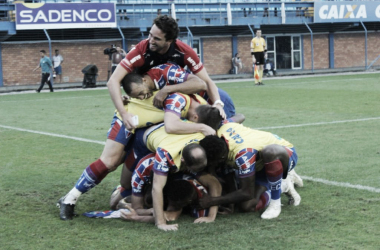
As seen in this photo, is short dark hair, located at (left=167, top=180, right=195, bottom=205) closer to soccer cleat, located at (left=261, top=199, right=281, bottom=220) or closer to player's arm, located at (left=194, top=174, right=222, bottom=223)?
player's arm, located at (left=194, top=174, right=222, bottom=223)

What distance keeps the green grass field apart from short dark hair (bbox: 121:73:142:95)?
1.17 m

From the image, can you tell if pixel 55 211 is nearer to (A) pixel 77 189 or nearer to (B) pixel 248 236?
(A) pixel 77 189

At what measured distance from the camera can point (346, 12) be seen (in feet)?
140

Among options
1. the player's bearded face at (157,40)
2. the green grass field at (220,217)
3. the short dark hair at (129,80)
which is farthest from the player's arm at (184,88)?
the green grass field at (220,217)

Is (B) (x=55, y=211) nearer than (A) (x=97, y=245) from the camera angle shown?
No

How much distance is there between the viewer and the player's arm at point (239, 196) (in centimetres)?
557

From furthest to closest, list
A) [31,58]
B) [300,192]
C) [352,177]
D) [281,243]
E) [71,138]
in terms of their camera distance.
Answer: [31,58] < [71,138] < [352,177] < [300,192] < [281,243]

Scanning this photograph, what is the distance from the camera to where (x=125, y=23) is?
37094mm

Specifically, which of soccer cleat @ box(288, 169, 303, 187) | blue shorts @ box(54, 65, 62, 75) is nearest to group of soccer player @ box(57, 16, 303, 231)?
soccer cleat @ box(288, 169, 303, 187)

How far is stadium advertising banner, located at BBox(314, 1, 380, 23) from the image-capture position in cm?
4200

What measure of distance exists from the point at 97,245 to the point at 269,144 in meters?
1.78

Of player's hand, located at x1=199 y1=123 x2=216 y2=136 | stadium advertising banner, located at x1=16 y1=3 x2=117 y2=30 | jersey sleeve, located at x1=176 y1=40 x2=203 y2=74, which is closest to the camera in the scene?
player's hand, located at x1=199 y1=123 x2=216 y2=136

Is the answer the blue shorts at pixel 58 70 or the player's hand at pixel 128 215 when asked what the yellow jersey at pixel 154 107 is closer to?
the player's hand at pixel 128 215

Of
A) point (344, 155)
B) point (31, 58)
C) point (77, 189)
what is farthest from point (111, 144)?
point (31, 58)
